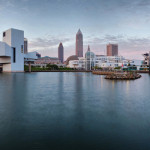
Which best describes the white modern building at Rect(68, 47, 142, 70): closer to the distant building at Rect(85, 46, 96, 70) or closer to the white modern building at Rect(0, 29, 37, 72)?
the distant building at Rect(85, 46, 96, 70)

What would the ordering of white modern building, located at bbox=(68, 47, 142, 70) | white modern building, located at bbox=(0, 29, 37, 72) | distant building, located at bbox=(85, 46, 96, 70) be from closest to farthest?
white modern building, located at bbox=(0, 29, 37, 72) → white modern building, located at bbox=(68, 47, 142, 70) → distant building, located at bbox=(85, 46, 96, 70)

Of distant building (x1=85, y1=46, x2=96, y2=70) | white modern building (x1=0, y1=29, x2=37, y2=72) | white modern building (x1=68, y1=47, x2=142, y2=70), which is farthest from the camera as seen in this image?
distant building (x1=85, y1=46, x2=96, y2=70)

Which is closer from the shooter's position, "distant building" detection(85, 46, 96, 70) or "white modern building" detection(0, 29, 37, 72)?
"white modern building" detection(0, 29, 37, 72)

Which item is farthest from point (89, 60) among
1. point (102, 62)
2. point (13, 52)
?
point (13, 52)

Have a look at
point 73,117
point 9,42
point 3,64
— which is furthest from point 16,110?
point 3,64

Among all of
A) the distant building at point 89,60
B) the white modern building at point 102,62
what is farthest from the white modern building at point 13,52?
the white modern building at point 102,62

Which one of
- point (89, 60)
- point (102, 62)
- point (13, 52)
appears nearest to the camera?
point (13, 52)

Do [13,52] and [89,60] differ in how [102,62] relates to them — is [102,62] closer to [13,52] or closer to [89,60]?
[89,60]

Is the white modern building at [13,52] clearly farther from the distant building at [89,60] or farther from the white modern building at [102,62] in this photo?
the white modern building at [102,62]

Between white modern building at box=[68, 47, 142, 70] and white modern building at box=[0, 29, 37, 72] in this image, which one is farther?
white modern building at box=[68, 47, 142, 70]

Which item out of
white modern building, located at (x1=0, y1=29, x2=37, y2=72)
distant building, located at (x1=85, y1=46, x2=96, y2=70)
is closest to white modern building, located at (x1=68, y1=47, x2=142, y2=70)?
distant building, located at (x1=85, y1=46, x2=96, y2=70)

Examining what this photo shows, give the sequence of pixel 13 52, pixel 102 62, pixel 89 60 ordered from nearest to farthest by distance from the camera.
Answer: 1. pixel 13 52
2. pixel 89 60
3. pixel 102 62

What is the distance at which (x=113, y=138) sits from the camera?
7.90 meters

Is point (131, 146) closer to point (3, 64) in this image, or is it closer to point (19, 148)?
point (19, 148)
